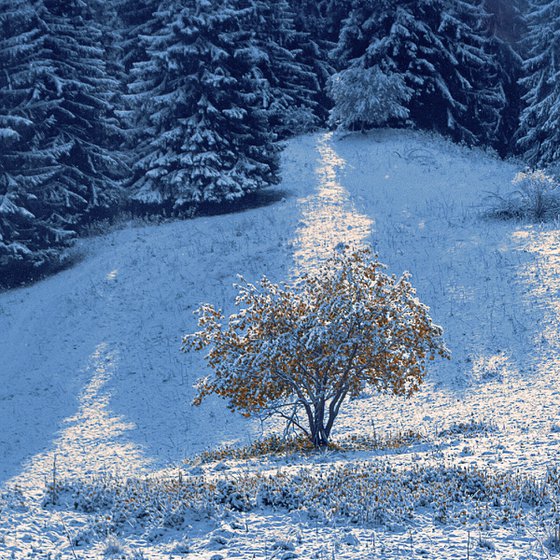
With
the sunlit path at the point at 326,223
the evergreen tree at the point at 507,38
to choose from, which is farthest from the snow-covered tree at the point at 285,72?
the evergreen tree at the point at 507,38

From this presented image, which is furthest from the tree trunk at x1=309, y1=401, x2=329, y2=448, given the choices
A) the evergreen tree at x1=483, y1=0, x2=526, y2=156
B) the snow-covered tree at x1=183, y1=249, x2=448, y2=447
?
the evergreen tree at x1=483, y1=0, x2=526, y2=156

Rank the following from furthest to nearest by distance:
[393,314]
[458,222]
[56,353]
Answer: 1. [458,222]
2. [56,353]
3. [393,314]

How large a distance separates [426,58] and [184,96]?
14.5 m

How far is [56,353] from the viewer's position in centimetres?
1792

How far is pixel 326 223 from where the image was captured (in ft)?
72.9

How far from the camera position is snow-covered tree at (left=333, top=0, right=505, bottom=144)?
31219 mm

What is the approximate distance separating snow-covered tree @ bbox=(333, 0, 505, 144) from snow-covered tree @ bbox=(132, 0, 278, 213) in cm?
741

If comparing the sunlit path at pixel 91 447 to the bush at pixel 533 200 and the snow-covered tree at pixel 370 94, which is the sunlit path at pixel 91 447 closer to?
the bush at pixel 533 200

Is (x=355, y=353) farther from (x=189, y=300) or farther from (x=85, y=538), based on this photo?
(x=189, y=300)

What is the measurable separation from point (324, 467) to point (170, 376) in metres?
8.19

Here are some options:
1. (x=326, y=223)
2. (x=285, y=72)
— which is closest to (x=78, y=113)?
(x=326, y=223)

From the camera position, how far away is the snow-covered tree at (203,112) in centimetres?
2414

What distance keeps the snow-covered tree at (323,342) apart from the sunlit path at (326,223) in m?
8.41

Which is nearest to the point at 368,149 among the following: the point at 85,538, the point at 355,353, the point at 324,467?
the point at 355,353
